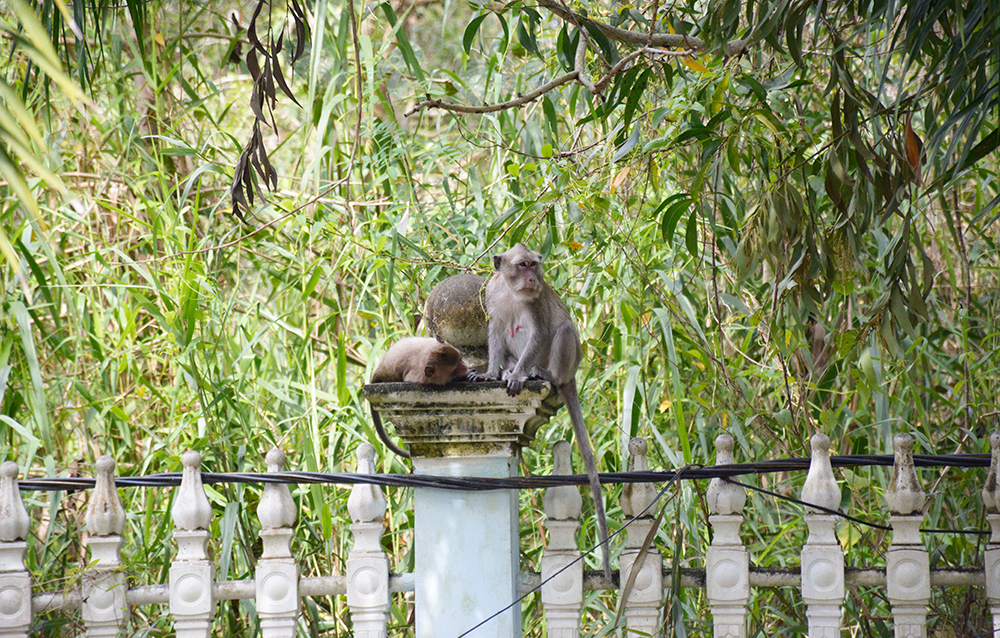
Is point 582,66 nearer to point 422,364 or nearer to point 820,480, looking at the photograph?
point 422,364

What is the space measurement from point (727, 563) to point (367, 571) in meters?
0.92

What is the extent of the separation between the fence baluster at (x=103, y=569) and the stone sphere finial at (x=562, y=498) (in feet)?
3.76

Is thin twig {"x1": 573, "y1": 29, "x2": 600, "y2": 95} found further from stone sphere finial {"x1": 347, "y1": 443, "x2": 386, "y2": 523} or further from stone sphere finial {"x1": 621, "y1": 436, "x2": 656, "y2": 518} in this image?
stone sphere finial {"x1": 347, "y1": 443, "x2": 386, "y2": 523}

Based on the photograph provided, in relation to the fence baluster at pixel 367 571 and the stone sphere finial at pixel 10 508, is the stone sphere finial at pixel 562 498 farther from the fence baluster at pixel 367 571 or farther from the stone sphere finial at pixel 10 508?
the stone sphere finial at pixel 10 508

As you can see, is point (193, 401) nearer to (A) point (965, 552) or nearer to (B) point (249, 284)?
(B) point (249, 284)

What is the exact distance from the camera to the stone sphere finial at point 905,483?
2.46 meters

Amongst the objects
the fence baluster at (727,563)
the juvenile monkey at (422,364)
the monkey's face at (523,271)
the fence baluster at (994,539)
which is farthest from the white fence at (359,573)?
the monkey's face at (523,271)

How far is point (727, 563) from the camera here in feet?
8.38

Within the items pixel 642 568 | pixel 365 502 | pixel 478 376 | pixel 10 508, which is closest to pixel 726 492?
pixel 642 568

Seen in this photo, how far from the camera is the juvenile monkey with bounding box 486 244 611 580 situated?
3158 mm

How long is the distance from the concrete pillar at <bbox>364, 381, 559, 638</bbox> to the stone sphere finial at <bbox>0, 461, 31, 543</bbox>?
3.23 feet

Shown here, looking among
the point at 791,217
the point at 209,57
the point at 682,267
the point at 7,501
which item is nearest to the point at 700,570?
the point at 791,217

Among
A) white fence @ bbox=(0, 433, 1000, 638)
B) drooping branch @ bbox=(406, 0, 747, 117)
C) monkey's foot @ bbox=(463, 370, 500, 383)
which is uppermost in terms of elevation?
drooping branch @ bbox=(406, 0, 747, 117)

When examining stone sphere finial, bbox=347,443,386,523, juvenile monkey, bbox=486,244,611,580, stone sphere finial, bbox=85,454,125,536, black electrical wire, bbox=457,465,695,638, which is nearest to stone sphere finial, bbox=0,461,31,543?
stone sphere finial, bbox=85,454,125,536
